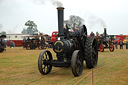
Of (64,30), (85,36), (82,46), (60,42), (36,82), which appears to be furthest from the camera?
A: (85,36)

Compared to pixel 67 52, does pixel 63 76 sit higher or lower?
lower

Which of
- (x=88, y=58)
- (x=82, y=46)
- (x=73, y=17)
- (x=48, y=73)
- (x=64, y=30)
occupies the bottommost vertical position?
(x=48, y=73)

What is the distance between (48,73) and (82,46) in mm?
1545

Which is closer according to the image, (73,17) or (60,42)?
(60,42)

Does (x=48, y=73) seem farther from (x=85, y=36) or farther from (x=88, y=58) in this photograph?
(x=85, y=36)

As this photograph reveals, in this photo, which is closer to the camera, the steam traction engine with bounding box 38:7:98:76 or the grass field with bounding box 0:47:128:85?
the grass field with bounding box 0:47:128:85

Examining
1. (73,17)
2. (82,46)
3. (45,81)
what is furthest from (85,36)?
(73,17)

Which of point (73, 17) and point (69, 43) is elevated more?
point (73, 17)

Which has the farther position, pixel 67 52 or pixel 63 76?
pixel 67 52

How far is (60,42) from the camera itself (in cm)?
516

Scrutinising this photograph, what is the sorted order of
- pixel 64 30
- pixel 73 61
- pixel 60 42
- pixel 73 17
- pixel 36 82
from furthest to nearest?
pixel 73 17, pixel 64 30, pixel 60 42, pixel 73 61, pixel 36 82

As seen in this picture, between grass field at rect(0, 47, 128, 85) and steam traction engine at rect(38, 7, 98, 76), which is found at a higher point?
steam traction engine at rect(38, 7, 98, 76)

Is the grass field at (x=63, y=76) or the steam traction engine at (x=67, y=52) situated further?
the steam traction engine at (x=67, y=52)

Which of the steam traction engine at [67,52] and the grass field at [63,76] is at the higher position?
the steam traction engine at [67,52]
